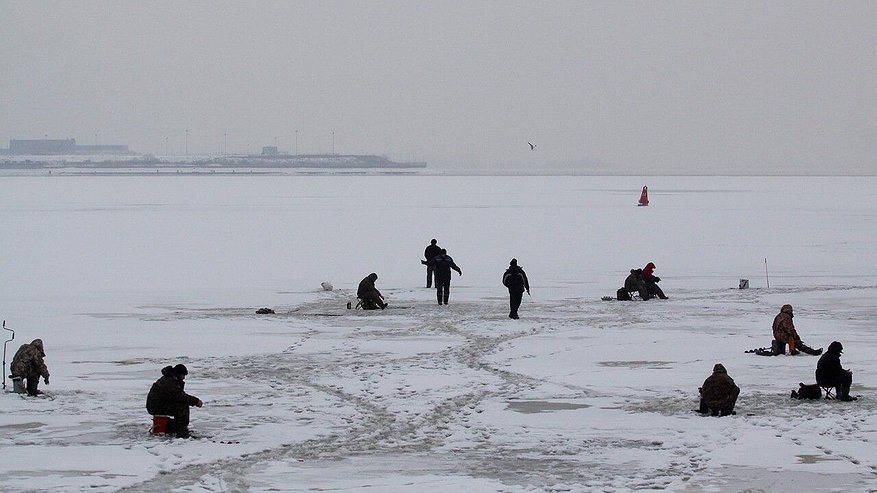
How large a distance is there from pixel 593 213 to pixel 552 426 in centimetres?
6064

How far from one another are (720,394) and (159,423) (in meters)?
6.28

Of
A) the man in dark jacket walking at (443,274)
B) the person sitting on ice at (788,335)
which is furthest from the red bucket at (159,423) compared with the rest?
the man in dark jacket walking at (443,274)

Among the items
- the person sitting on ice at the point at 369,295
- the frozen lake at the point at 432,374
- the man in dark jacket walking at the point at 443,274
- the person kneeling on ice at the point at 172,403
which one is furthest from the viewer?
the man in dark jacket walking at the point at 443,274

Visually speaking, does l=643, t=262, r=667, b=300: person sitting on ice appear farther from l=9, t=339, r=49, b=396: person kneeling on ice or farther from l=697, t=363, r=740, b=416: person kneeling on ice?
l=9, t=339, r=49, b=396: person kneeling on ice

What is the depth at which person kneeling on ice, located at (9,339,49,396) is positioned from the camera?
1498 cm

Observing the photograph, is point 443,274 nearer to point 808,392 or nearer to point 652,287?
point 652,287

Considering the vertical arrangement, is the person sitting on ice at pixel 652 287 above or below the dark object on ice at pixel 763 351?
above

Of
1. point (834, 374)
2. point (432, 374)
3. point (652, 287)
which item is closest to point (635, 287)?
point (652, 287)

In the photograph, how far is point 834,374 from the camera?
1487 cm

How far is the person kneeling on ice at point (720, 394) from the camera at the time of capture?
45.8 ft

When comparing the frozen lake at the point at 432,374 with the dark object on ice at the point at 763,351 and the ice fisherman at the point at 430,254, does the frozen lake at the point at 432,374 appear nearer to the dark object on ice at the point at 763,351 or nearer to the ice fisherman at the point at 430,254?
the dark object on ice at the point at 763,351

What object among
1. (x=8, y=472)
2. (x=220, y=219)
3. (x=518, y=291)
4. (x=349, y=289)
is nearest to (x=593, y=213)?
(x=220, y=219)

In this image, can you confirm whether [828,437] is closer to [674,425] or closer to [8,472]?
[674,425]

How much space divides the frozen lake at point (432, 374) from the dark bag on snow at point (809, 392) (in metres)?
0.12
